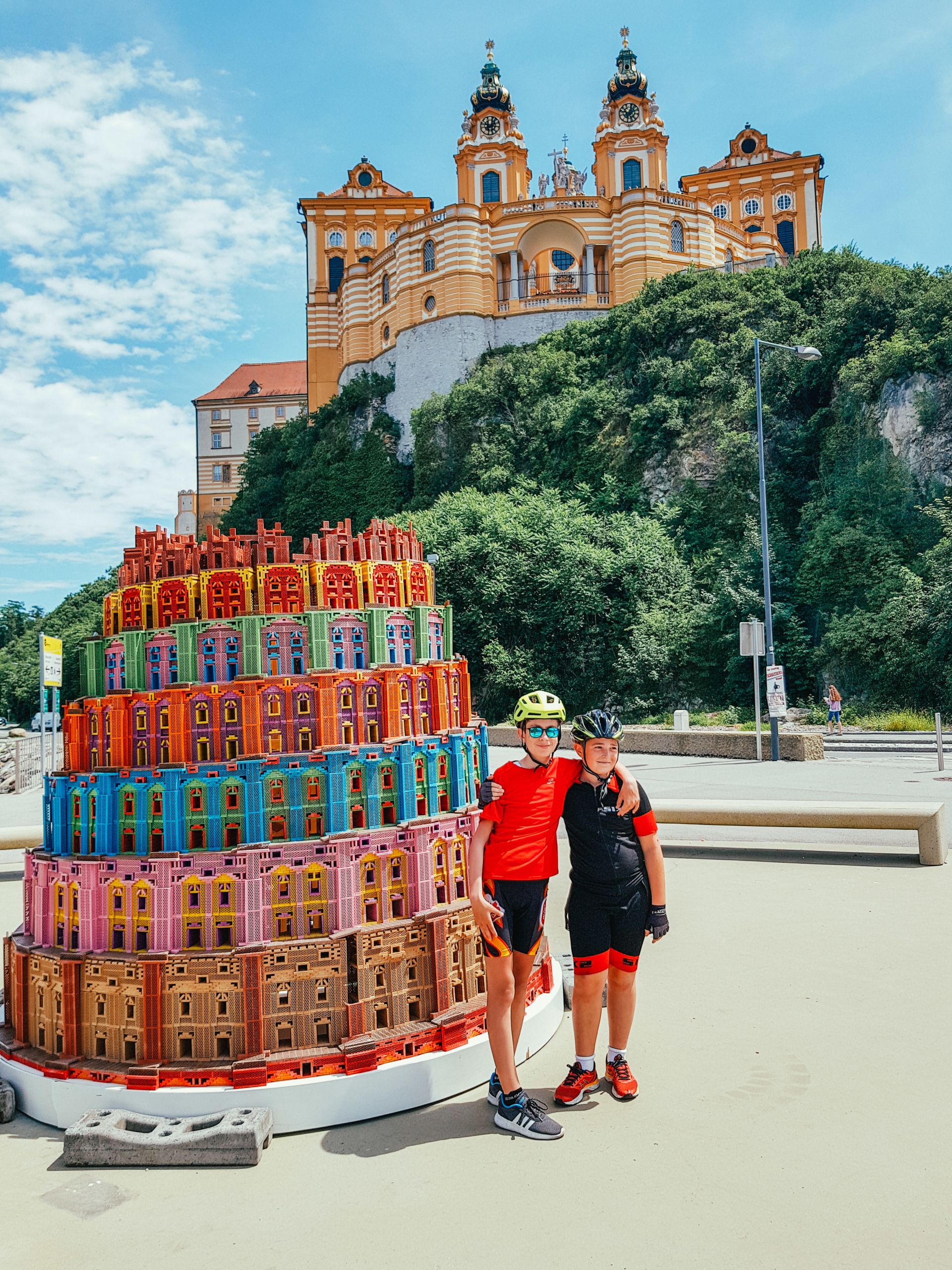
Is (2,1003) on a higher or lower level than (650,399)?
lower

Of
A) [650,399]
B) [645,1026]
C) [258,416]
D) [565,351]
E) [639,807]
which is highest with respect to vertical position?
[258,416]

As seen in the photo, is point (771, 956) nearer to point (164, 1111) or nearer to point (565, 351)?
point (164, 1111)

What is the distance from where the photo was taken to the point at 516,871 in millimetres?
4613

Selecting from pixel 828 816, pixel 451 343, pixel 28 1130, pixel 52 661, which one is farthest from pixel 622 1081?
pixel 451 343

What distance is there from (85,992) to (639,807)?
3.11 m

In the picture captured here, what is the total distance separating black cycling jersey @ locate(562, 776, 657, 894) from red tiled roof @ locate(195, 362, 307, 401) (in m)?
77.9

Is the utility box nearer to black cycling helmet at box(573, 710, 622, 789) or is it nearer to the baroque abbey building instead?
black cycling helmet at box(573, 710, 622, 789)

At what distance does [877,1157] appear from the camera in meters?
4.04

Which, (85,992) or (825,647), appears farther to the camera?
(825,647)

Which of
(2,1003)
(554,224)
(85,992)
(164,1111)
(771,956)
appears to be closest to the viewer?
(164,1111)

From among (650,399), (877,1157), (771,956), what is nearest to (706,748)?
(771,956)

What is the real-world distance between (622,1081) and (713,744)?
696 inches

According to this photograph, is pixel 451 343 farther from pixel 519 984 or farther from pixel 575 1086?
A: pixel 575 1086

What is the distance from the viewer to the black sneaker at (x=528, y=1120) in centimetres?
430
